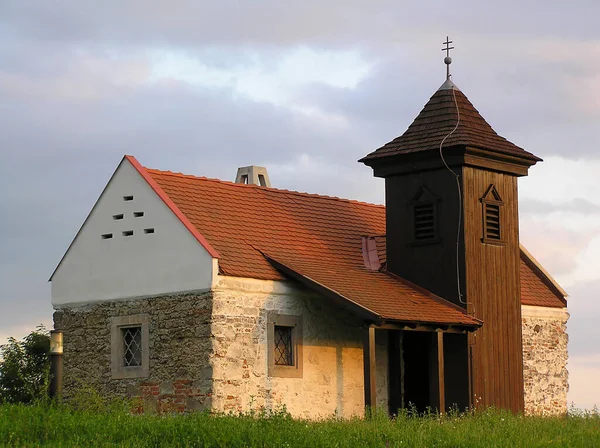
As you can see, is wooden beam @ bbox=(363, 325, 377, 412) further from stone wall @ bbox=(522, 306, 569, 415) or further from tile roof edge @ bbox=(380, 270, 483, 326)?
stone wall @ bbox=(522, 306, 569, 415)

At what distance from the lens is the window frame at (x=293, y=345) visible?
24.1 metres

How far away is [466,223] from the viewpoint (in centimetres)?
2662

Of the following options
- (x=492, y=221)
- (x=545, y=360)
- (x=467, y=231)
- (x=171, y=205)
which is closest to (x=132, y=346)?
(x=171, y=205)

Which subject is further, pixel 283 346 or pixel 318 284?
pixel 283 346

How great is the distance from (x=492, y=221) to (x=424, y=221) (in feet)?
4.78

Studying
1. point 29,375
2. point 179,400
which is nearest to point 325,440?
point 179,400

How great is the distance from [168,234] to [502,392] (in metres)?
7.93

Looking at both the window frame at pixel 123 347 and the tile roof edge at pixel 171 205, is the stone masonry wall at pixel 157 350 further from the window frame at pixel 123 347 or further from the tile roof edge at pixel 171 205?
the tile roof edge at pixel 171 205

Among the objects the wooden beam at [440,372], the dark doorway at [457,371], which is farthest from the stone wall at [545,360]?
the wooden beam at [440,372]

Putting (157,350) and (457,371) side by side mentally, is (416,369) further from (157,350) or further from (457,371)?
(157,350)

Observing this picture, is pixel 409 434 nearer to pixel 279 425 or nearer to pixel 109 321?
pixel 279 425

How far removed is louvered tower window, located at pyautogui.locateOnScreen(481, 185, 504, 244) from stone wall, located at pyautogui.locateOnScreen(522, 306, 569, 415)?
9.88 feet

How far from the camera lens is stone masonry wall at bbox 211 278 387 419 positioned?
917 inches

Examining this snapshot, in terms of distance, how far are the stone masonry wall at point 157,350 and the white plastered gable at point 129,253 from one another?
0.25m
